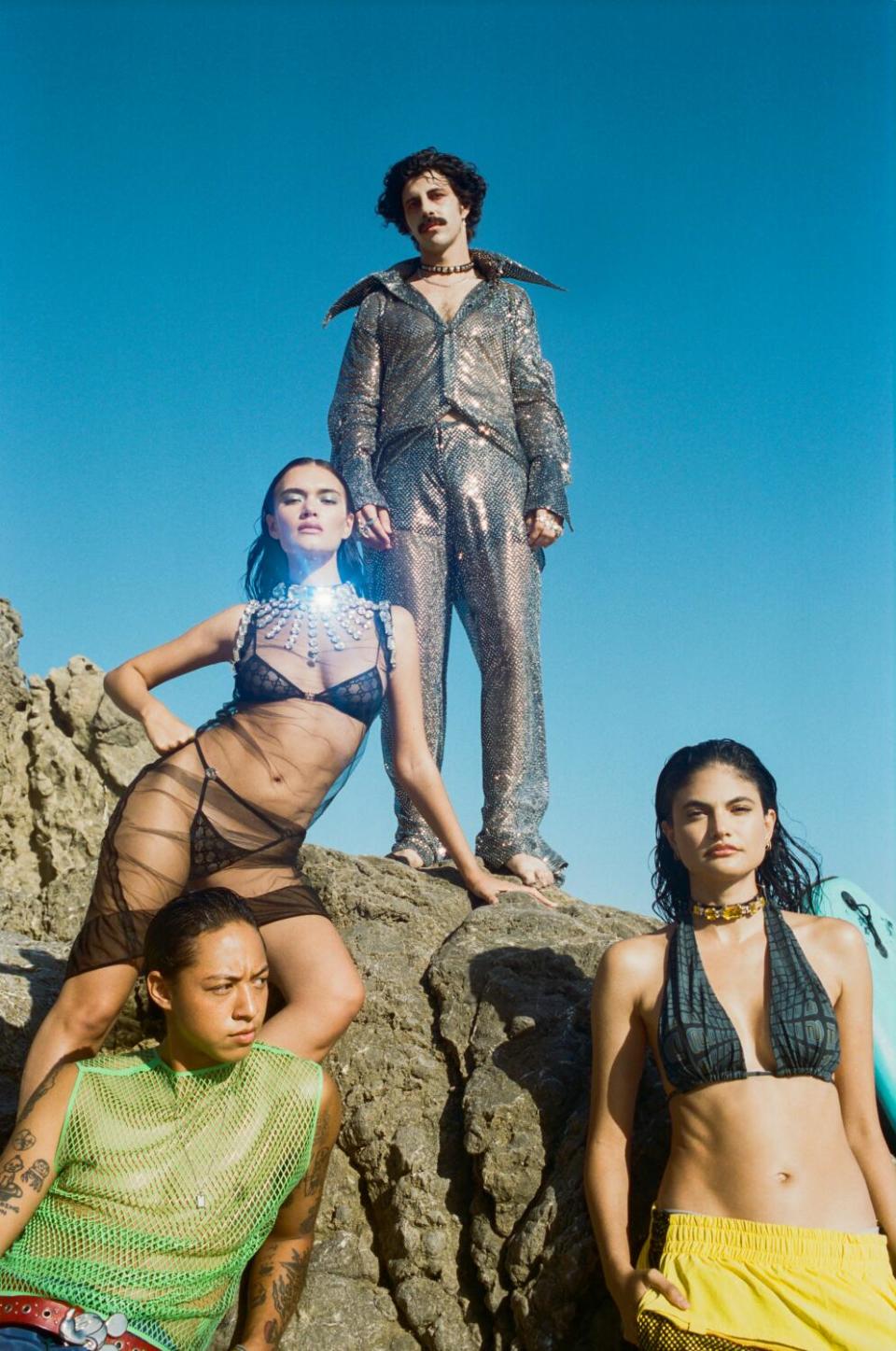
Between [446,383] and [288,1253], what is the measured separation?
3.30 meters

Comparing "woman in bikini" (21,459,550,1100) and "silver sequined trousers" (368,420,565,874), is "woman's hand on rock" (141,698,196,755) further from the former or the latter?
"silver sequined trousers" (368,420,565,874)

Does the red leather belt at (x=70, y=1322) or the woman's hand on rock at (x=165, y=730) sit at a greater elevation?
the woman's hand on rock at (x=165, y=730)

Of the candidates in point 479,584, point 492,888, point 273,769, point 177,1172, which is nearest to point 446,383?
point 479,584

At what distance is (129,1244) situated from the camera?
268 centimetres

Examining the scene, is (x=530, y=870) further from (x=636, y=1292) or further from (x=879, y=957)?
(x=636, y=1292)

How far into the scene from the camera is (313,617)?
155 inches

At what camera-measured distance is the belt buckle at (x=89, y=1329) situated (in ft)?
8.27

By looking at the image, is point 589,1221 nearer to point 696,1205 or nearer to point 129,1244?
point 696,1205

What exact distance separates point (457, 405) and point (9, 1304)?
140 inches

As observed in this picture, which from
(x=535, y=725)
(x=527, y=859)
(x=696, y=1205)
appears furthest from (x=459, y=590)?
(x=696, y=1205)

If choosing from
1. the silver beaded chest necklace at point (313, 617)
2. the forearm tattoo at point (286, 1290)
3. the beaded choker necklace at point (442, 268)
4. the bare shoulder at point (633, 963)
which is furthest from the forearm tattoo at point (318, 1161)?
the beaded choker necklace at point (442, 268)

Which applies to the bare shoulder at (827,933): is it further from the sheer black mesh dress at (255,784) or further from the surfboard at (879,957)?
the sheer black mesh dress at (255,784)

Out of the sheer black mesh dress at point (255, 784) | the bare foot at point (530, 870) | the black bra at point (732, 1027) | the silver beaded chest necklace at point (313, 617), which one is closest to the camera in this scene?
the black bra at point (732, 1027)

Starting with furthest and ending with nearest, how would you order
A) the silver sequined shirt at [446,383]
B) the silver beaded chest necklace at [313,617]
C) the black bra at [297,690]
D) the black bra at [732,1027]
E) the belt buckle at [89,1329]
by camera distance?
the silver sequined shirt at [446,383] < the silver beaded chest necklace at [313,617] < the black bra at [297,690] < the black bra at [732,1027] < the belt buckle at [89,1329]
